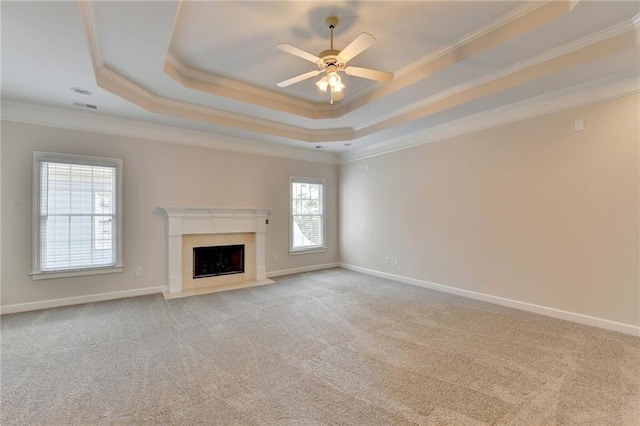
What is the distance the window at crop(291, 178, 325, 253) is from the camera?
647cm

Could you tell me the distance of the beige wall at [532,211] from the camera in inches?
126

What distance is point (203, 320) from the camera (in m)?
3.64

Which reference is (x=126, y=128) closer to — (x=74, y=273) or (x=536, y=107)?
(x=74, y=273)

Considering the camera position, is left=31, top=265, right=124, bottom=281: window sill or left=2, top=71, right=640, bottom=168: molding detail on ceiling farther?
left=31, top=265, right=124, bottom=281: window sill

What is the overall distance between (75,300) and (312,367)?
3873 mm

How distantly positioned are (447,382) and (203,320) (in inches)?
110

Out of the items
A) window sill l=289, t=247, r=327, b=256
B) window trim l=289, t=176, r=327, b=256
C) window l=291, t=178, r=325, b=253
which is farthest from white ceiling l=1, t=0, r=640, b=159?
window sill l=289, t=247, r=327, b=256

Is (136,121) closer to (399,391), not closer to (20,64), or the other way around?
(20,64)

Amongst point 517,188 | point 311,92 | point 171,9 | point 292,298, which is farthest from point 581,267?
point 171,9

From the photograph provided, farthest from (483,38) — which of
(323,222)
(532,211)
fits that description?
(323,222)

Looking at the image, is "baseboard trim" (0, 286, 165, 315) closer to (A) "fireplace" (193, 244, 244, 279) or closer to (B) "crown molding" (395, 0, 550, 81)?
(A) "fireplace" (193, 244, 244, 279)

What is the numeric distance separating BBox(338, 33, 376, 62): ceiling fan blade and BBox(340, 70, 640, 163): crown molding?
8.59ft

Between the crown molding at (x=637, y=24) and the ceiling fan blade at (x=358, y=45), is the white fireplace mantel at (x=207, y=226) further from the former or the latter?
the crown molding at (x=637, y=24)

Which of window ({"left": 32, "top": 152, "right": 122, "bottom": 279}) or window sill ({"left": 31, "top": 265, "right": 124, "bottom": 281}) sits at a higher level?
window ({"left": 32, "top": 152, "right": 122, "bottom": 279})
